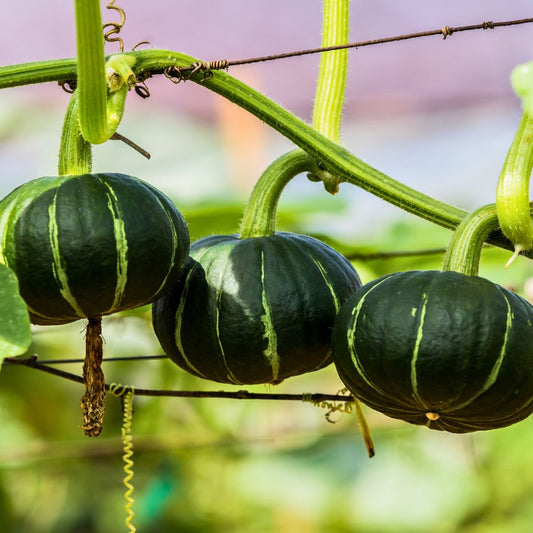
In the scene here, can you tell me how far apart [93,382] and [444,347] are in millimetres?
576

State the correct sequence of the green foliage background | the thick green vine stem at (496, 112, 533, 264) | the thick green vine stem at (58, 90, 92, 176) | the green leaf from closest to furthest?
the green leaf < the thick green vine stem at (496, 112, 533, 264) < the thick green vine stem at (58, 90, 92, 176) < the green foliage background

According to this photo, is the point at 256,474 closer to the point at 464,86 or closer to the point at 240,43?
the point at 240,43

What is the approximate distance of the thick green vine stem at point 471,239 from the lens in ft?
4.86

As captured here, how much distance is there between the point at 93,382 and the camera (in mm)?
1502

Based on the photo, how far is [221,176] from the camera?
202 inches

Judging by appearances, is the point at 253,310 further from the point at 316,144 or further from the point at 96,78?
the point at 96,78

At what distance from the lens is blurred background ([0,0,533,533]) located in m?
2.88

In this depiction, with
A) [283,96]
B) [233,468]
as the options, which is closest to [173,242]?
[233,468]

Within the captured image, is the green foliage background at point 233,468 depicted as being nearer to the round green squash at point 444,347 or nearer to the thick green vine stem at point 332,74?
the thick green vine stem at point 332,74

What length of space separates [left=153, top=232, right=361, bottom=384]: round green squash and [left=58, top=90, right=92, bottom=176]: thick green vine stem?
0.29m

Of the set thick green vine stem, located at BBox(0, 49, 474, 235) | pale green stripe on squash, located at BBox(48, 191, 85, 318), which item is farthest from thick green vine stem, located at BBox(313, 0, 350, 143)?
pale green stripe on squash, located at BBox(48, 191, 85, 318)

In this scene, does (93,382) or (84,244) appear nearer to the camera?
(84,244)

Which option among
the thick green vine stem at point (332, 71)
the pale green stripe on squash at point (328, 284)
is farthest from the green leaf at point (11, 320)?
the thick green vine stem at point (332, 71)

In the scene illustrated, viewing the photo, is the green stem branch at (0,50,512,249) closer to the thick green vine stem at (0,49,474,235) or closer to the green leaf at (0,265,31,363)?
the thick green vine stem at (0,49,474,235)
